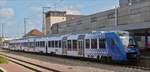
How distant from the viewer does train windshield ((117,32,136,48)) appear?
29561 millimetres

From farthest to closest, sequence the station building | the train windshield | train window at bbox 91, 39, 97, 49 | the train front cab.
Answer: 1. the station building
2. train window at bbox 91, 39, 97, 49
3. the train windshield
4. the train front cab

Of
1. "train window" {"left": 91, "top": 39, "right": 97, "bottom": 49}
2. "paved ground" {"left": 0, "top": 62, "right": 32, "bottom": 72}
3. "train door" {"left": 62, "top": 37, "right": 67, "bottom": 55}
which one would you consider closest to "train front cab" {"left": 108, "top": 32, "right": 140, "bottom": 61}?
"train window" {"left": 91, "top": 39, "right": 97, "bottom": 49}

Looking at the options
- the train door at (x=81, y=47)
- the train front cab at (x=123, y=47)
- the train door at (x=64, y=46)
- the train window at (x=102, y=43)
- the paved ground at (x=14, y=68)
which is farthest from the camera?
the train door at (x=64, y=46)

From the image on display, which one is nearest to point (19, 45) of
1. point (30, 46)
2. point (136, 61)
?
point (30, 46)

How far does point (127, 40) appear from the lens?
29.9 m

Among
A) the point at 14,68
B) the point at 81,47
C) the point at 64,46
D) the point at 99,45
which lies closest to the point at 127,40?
the point at 99,45

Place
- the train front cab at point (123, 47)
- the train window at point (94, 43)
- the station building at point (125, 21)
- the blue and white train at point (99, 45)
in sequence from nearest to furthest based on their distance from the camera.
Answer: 1. the train front cab at point (123, 47)
2. the blue and white train at point (99, 45)
3. the train window at point (94, 43)
4. the station building at point (125, 21)

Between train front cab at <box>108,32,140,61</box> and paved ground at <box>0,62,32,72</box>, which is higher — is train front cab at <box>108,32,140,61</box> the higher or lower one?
the higher one

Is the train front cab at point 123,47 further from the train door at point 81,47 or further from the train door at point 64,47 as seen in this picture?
the train door at point 64,47

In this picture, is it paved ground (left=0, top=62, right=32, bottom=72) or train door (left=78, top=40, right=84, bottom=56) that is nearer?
paved ground (left=0, top=62, right=32, bottom=72)

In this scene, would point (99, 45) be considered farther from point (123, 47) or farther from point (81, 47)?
point (81, 47)

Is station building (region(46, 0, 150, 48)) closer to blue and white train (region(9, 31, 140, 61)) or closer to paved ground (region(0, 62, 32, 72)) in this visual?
blue and white train (region(9, 31, 140, 61))

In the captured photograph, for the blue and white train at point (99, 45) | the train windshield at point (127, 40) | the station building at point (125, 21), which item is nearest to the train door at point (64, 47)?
the blue and white train at point (99, 45)

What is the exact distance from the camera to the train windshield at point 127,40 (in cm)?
2956
